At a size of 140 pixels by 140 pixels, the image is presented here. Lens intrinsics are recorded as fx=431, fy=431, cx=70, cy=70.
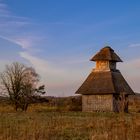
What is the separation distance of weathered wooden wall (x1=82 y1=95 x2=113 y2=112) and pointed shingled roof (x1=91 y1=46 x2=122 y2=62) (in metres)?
6.02

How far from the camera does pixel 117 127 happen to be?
11.7m

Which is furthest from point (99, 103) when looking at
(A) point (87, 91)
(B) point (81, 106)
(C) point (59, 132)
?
(C) point (59, 132)

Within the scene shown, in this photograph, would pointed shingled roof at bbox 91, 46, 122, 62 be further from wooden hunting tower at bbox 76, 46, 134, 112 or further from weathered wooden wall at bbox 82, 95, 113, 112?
weathered wooden wall at bbox 82, 95, 113, 112

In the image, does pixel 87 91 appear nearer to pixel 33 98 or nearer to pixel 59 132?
pixel 33 98

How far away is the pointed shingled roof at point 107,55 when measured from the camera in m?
61.3

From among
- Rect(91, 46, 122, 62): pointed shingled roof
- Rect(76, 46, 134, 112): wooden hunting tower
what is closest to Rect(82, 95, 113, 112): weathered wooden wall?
Rect(76, 46, 134, 112): wooden hunting tower

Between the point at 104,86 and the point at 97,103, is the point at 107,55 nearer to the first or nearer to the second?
the point at 104,86

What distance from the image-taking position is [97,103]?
58.1m

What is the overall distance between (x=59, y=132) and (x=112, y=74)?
145 ft

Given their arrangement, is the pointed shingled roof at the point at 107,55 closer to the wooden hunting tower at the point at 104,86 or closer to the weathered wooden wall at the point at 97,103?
the wooden hunting tower at the point at 104,86

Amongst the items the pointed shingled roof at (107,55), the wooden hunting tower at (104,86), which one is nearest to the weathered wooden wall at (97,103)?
the wooden hunting tower at (104,86)

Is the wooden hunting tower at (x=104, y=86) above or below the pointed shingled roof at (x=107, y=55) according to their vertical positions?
below

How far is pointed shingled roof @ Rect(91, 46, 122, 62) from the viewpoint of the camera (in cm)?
6131

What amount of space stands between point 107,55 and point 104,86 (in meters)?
5.41
